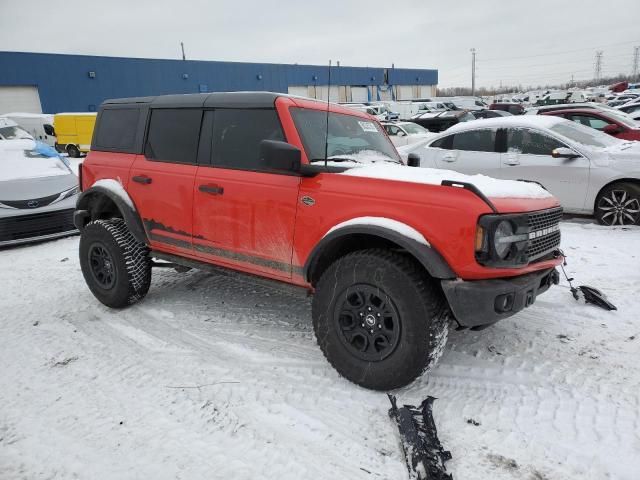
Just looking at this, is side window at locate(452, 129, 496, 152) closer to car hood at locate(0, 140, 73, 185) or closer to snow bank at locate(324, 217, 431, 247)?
snow bank at locate(324, 217, 431, 247)

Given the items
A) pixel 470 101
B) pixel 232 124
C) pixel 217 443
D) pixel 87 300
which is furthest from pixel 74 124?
pixel 470 101

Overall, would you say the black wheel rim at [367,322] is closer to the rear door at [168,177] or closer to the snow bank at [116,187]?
the rear door at [168,177]

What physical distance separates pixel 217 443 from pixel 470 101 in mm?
41912

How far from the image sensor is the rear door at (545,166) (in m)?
6.43

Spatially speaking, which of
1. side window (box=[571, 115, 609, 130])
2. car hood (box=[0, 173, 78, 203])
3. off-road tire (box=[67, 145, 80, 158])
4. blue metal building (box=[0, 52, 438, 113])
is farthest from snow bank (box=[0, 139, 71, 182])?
blue metal building (box=[0, 52, 438, 113])

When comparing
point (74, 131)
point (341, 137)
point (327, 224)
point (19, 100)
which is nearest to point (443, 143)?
point (341, 137)

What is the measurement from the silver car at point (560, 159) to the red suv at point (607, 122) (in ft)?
7.78

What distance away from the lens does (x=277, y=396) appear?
2.87 m

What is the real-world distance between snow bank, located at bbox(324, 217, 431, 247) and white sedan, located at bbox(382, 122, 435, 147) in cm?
1187

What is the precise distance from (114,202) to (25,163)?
14.9 feet

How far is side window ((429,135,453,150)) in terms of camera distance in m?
7.63

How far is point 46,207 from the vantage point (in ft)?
22.8

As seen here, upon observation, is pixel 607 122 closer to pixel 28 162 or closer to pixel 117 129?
pixel 117 129

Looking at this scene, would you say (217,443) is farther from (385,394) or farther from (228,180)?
(228,180)
